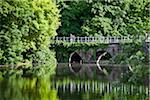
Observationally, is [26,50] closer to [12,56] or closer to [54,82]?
[12,56]

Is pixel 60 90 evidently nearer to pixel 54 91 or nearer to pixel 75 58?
pixel 54 91

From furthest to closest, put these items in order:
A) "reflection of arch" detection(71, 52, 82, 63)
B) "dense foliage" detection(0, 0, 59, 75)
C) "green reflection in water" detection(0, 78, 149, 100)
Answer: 1. "reflection of arch" detection(71, 52, 82, 63)
2. "dense foliage" detection(0, 0, 59, 75)
3. "green reflection in water" detection(0, 78, 149, 100)

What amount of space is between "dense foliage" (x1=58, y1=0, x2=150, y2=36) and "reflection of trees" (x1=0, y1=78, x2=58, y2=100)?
26.6 meters

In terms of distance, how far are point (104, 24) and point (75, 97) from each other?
35498 millimetres

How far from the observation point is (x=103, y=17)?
2425 inches

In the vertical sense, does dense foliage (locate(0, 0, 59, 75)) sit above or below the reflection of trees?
above

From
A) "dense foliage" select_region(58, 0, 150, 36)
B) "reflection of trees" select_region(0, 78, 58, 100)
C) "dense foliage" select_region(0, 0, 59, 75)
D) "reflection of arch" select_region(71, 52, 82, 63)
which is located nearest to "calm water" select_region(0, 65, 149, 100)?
"reflection of trees" select_region(0, 78, 58, 100)

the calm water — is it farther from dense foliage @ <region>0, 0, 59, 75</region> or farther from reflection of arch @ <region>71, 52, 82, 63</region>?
reflection of arch @ <region>71, 52, 82, 63</region>

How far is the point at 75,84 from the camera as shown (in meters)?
33.3

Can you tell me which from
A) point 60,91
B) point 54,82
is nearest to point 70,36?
point 54,82

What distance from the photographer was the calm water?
83.4 ft

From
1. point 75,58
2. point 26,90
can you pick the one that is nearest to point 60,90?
point 26,90

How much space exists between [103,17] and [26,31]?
15.5 metres

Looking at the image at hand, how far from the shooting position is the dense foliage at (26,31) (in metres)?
48.2
